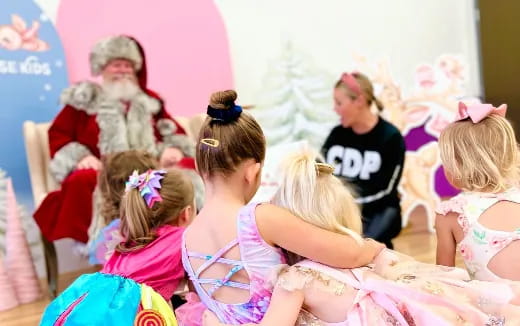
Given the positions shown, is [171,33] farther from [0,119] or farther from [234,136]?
[234,136]

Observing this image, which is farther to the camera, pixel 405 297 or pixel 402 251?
pixel 402 251

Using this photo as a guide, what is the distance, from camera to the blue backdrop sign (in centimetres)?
337

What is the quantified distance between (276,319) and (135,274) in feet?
1.97

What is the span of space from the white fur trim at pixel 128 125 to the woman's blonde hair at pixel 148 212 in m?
1.30

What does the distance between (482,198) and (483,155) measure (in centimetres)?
12

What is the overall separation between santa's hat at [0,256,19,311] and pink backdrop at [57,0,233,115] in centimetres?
127

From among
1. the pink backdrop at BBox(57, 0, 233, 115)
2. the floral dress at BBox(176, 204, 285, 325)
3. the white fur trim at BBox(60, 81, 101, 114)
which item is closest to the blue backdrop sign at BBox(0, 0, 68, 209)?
the pink backdrop at BBox(57, 0, 233, 115)

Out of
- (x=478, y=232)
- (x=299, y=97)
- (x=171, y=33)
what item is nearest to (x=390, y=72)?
(x=299, y=97)

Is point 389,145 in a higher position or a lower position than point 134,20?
lower

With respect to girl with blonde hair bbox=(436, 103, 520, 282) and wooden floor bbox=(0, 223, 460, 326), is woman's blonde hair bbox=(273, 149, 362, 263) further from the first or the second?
wooden floor bbox=(0, 223, 460, 326)

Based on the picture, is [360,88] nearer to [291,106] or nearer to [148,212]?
[291,106]

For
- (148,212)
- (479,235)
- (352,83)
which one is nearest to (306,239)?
(479,235)

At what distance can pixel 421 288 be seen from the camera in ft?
4.77

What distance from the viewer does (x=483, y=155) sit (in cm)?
171
